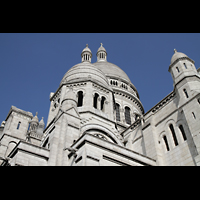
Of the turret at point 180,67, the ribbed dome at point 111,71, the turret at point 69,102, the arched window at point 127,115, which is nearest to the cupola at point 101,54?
the ribbed dome at point 111,71

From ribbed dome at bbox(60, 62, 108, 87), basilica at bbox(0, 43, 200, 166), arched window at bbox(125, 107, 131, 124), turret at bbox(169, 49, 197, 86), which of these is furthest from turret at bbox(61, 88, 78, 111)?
arched window at bbox(125, 107, 131, 124)

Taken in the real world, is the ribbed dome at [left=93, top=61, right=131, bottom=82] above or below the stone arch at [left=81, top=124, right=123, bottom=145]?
above

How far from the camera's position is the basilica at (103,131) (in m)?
13.4

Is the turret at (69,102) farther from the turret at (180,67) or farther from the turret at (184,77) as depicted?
the turret at (180,67)

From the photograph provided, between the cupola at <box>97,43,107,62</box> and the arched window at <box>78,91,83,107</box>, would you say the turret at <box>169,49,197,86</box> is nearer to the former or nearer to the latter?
the arched window at <box>78,91,83,107</box>

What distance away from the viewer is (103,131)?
64.7ft

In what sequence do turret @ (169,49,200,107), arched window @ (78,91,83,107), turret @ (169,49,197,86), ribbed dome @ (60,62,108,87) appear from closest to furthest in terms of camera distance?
turret @ (169,49,200,107), turret @ (169,49,197,86), arched window @ (78,91,83,107), ribbed dome @ (60,62,108,87)

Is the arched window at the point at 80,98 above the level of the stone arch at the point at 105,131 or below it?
above

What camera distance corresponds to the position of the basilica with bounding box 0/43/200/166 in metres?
13.4

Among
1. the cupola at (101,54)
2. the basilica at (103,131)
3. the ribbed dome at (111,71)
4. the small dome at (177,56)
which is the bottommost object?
the basilica at (103,131)
